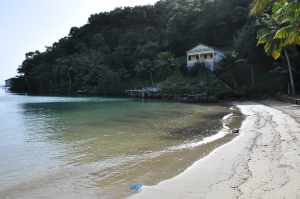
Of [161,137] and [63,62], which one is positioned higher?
[63,62]

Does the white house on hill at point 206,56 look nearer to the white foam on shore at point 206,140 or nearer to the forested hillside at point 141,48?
the forested hillside at point 141,48

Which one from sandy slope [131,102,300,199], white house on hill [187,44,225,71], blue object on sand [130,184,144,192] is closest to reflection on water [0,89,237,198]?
blue object on sand [130,184,144,192]

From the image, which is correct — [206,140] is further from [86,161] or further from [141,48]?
[141,48]

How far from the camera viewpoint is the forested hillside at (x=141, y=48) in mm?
49312

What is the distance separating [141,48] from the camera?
65.5m

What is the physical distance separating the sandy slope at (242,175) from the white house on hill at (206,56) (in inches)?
1518

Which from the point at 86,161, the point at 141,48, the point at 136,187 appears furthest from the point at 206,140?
the point at 141,48

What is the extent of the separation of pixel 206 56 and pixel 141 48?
20.9 metres

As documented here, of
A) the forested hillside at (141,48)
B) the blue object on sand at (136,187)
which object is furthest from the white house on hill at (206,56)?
the blue object on sand at (136,187)

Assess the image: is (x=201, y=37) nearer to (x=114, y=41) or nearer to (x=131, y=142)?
(x=114, y=41)

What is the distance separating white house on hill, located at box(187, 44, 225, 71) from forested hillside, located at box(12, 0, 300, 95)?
204 cm

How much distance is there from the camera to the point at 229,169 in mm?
7742

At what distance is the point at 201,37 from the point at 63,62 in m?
42.1

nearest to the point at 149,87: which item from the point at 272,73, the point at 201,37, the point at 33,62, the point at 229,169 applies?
the point at 201,37
